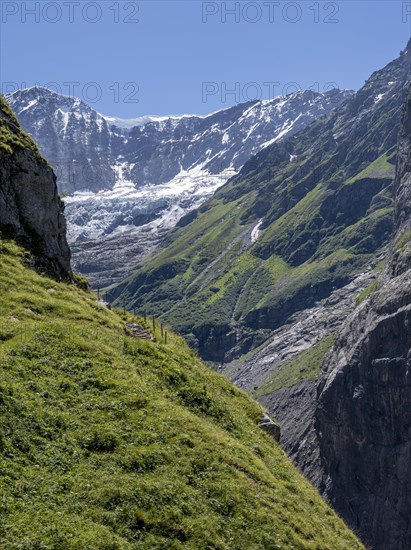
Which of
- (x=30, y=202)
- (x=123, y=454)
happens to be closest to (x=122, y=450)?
(x=123, y=454)

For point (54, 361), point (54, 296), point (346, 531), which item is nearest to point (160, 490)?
point (54, 361)

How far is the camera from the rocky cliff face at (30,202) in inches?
2089

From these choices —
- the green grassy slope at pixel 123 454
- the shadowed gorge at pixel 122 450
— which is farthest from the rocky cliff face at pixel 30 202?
the green grassy slope at pixel 123 454

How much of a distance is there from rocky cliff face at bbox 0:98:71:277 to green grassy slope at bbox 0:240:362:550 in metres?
7.80

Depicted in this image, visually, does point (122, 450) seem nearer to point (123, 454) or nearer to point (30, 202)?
point (123, 454)

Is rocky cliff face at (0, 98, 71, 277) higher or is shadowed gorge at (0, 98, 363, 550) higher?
rocky cliff face at (0, 98, 71, 277)

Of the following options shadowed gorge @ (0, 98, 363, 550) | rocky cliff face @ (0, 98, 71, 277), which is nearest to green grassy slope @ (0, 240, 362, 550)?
shadowed gorge @ (0, 98, 363, 550)

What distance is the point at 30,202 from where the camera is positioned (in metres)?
55.2

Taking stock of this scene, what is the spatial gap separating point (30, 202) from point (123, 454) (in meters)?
30.6

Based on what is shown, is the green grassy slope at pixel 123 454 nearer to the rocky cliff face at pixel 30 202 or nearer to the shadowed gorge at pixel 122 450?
the shadowed gorge at pixel 122 450

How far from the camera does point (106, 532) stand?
25.5 m

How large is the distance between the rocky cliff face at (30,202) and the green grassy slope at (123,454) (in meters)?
7.80

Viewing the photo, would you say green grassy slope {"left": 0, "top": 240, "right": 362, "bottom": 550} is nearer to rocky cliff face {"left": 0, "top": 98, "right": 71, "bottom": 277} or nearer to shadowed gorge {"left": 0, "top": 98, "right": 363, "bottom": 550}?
shadowed gorge {"left": 0, "top": 98, "right": 363, "bottom": 550}

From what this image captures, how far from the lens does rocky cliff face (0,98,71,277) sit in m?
53.1
